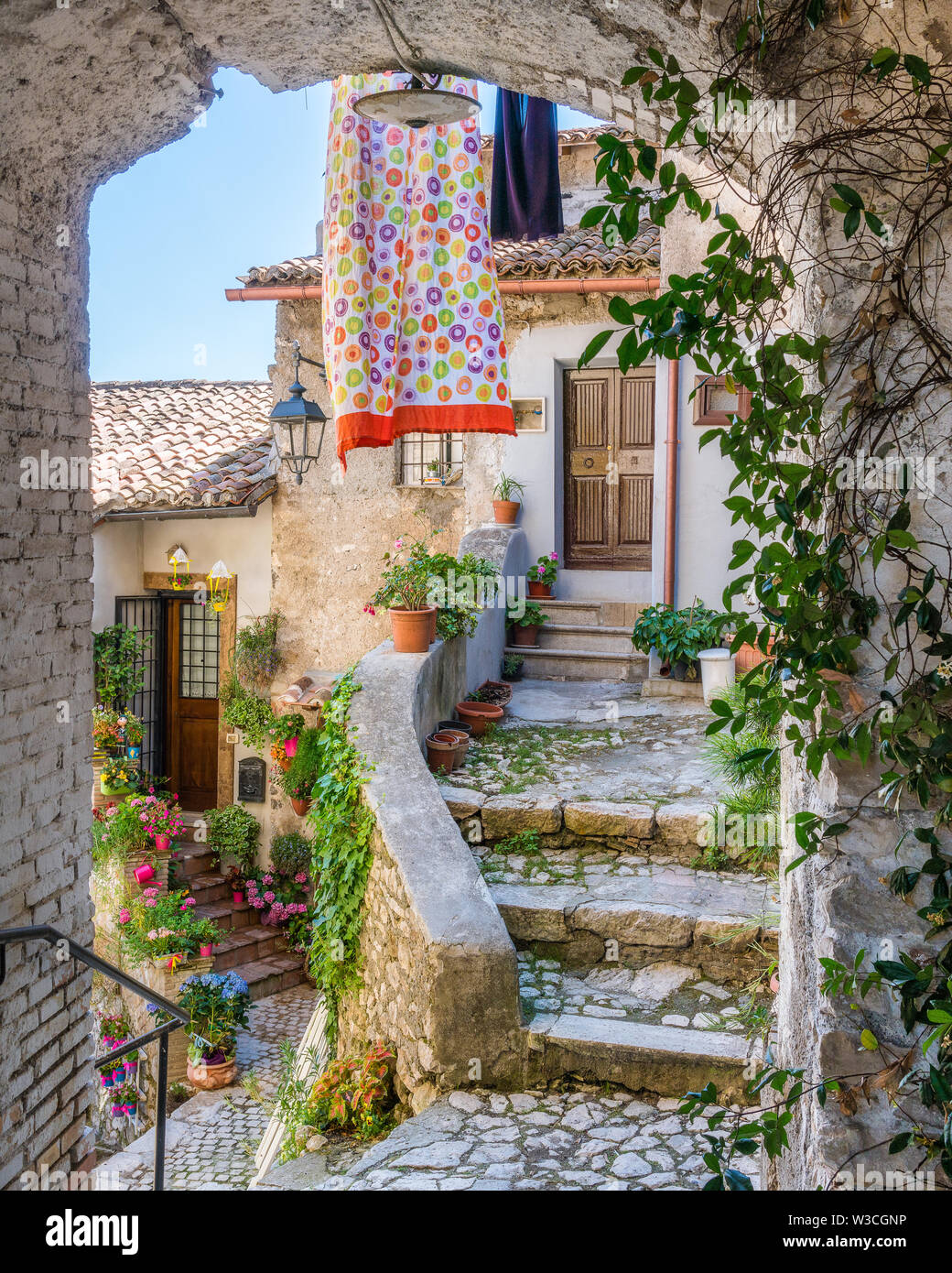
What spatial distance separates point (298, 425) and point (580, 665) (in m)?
3.68

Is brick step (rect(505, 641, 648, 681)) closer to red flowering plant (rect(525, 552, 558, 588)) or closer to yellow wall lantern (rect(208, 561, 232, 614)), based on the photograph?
red flowering plant (rect(525, 552, 558, 588))

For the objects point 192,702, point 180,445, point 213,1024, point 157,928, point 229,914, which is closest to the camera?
A: point 213,1024

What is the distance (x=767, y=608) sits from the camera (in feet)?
7.15

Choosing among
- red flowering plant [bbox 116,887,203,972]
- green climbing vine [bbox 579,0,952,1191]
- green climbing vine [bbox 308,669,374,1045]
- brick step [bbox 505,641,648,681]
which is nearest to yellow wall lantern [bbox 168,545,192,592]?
red flowering plant [bbox 116,887,203,972]

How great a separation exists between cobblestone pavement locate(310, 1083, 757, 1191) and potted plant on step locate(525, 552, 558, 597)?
264 inches

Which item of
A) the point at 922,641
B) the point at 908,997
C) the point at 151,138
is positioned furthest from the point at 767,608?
the point at 151,138

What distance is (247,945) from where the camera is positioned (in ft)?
32.6

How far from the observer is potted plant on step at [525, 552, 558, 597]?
34.6 ft

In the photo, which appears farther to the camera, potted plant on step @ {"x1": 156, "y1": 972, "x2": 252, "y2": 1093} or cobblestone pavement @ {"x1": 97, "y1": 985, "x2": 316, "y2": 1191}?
potted plant on step @ {"x1": 156, "y1": 972, "x2": 252, "y2": 1093}

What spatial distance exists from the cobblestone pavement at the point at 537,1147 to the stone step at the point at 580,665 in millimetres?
5466

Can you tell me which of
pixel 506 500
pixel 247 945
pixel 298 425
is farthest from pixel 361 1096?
pixel 298 425

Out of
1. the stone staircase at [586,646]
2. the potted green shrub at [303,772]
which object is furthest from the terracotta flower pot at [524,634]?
the potted green shrub at [303,772]

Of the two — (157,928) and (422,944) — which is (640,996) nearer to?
(422,944)

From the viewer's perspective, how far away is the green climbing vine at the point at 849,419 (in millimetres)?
1999
